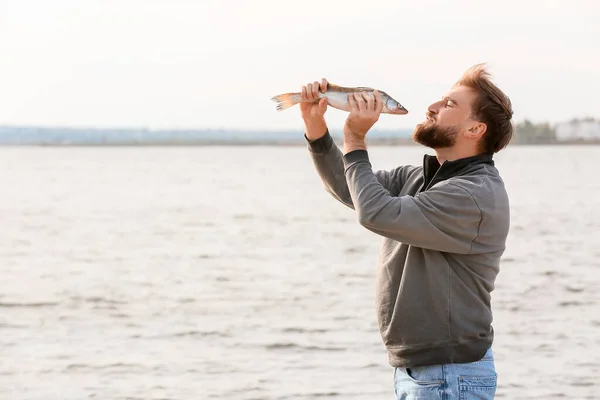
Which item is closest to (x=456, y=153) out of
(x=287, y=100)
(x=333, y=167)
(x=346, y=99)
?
(x=346, y=99)

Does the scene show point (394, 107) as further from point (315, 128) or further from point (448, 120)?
point (315, 128)

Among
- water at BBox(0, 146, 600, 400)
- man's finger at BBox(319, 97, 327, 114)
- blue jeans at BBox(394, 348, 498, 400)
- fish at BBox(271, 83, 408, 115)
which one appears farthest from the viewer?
water at BBox(0, 146, 600, 400)

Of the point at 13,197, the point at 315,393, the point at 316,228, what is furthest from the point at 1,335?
the point at 13,197

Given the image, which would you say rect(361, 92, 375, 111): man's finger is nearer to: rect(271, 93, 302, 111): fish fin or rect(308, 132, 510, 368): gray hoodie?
rect(308, 132, 510, 368): gray hoodie

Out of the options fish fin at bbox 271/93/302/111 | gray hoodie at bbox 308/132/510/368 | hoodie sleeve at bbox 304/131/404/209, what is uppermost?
fish fin at bbox 271/93/302/111

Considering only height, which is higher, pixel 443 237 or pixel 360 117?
pixel 360 117

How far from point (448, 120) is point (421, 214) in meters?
0.49

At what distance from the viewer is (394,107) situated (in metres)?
4.40

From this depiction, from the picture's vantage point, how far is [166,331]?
13914 mm

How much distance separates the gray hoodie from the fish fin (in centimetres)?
49

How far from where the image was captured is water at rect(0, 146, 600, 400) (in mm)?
11047

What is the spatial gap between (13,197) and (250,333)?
139ft

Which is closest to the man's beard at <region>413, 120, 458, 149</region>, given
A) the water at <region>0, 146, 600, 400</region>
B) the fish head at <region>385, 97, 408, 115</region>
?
the fish head at <region>385, 97, 408, 115</region>

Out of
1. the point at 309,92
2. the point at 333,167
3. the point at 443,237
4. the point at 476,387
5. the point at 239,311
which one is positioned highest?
the point at 309,92
